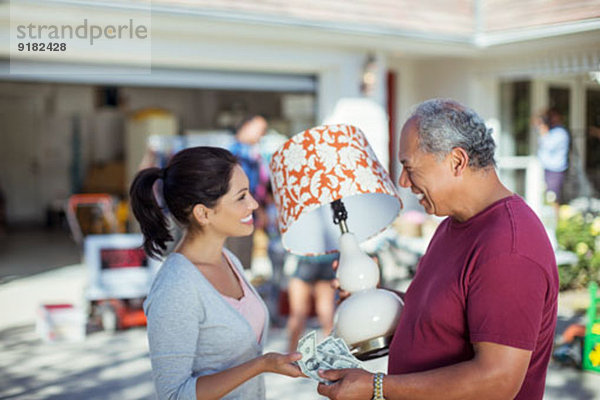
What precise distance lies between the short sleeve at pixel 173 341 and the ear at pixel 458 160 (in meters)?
0.86

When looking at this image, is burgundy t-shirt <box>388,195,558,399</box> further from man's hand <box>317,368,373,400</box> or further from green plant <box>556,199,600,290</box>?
green plant <box>556,199,600,290</box>

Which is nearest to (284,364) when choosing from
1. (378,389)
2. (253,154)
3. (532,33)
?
(378,389)

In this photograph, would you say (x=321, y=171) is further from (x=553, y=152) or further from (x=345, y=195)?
(x=553, y=152)

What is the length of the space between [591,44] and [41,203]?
1271 cm

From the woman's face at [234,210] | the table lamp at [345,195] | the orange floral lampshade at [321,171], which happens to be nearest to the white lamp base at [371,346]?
the table lamp at [345,195]

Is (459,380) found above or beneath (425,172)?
beneath

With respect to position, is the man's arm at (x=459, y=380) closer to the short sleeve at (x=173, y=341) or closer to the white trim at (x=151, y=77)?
the short sleeve at (x=173, y=341)

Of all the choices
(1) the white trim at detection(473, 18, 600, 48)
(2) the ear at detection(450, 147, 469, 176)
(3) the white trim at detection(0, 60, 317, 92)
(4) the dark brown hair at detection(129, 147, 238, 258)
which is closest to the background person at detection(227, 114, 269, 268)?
(3) the white trim at detection(0, 60, 317, 92)

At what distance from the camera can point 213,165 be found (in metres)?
2.05

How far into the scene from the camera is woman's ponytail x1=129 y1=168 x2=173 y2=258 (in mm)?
2080

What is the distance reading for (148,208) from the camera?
6.86ft

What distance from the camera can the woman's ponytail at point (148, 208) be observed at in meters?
2.08

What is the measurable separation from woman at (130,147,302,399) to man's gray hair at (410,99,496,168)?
2.23 feet

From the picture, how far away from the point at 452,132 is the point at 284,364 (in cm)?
78
